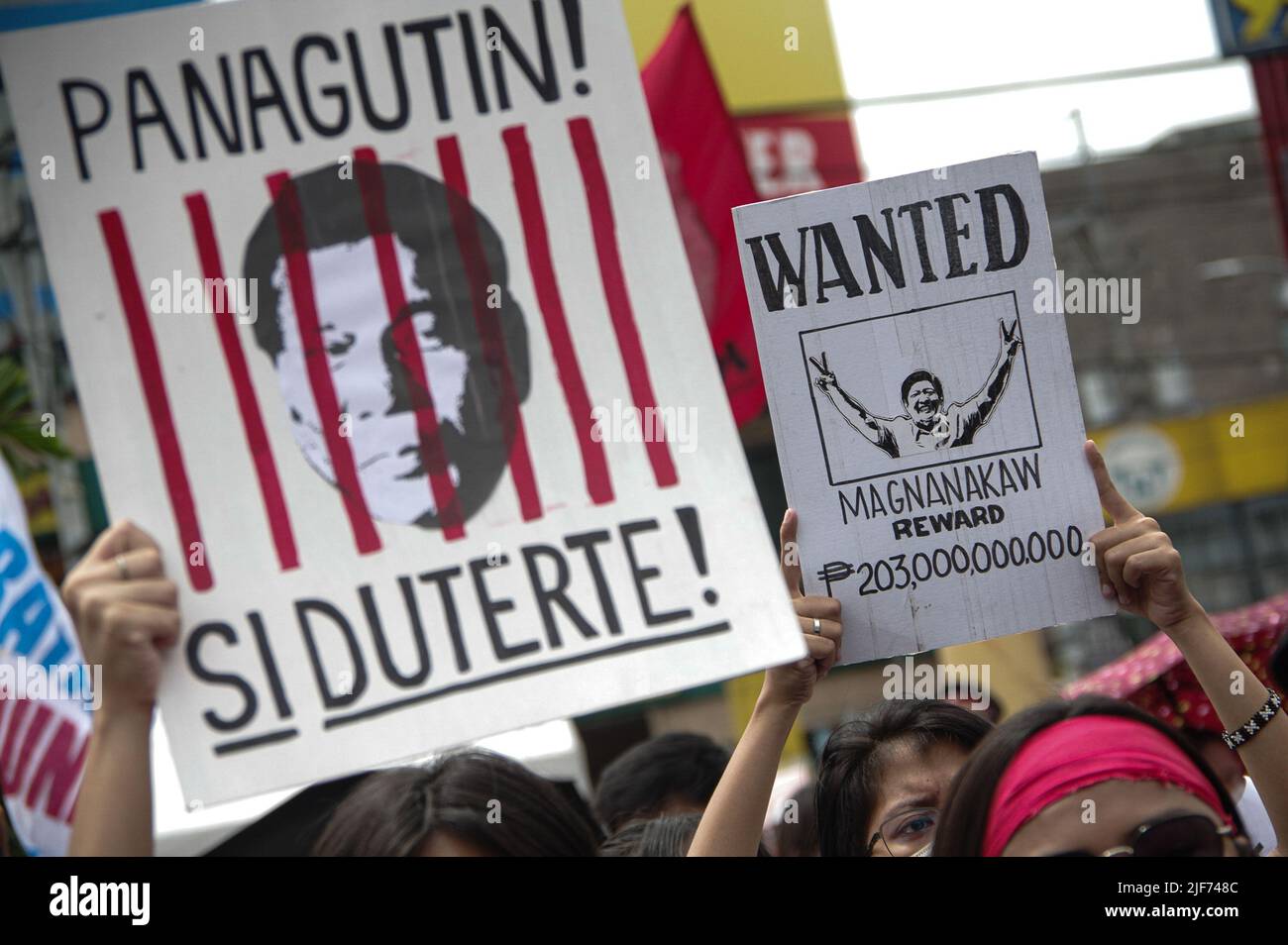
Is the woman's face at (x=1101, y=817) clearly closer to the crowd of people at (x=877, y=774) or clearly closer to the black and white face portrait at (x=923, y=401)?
the crowd of people at (x=877, y=774)

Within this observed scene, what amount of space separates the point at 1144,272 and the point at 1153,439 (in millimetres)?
8058

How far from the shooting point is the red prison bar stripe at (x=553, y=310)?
1.69 meters

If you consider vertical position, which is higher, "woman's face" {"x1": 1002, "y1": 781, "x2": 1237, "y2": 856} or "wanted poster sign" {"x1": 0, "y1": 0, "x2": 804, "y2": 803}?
"wanted poster sign" {"x1": 0, "y1": 0, "x2": 804, "y2": 803}

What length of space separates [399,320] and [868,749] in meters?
1.16

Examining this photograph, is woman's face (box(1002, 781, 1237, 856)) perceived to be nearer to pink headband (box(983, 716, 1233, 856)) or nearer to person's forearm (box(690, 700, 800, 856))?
pink headband (box(983, 716, 1233, 856))

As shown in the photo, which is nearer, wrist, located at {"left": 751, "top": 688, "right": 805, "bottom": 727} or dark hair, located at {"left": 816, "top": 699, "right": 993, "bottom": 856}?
wrist, located at {"left": 751, "top": 688, "right": 805, "bottom": 727}

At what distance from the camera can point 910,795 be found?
89.7 inches

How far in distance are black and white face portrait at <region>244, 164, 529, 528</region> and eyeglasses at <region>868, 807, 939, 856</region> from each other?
99 centimetres

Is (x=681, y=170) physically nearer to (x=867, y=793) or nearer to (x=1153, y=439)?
(x=867, y=793)

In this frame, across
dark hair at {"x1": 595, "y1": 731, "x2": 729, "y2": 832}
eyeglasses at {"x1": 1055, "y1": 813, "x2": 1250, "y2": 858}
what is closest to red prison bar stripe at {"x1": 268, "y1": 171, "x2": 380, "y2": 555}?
eyeglasses at {"x1": 1055, "y1": 813, "x2": 1250, "y2": 858}

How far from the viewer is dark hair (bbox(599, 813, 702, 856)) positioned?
7.89 feet

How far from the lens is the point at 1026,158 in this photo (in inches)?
78.2
